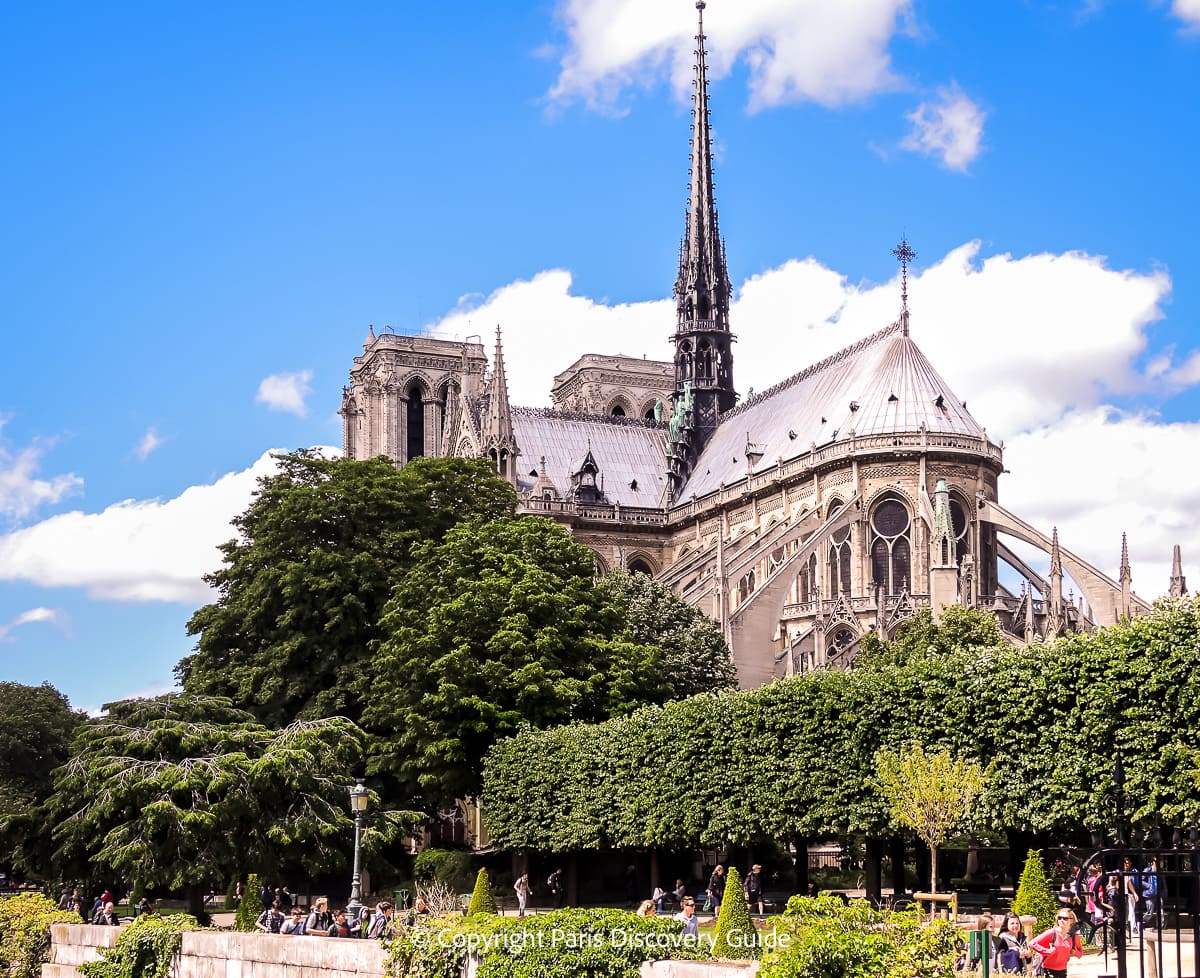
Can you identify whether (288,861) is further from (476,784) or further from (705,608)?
(705,608)

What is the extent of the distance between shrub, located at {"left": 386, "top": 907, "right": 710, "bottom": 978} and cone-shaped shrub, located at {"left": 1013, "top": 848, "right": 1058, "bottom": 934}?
8.14 metres

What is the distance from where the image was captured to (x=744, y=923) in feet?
78.7

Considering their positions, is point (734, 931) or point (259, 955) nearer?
point (734, 931)

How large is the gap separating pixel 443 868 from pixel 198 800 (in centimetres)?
909

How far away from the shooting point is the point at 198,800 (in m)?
36.2

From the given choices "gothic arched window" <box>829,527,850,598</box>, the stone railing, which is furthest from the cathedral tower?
"gothic arched window" <box>829,527,850,598</box>

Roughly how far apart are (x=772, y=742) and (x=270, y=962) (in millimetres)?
13698

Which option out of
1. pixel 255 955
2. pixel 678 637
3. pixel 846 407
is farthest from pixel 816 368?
pixel 255 955

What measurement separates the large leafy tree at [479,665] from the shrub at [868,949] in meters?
28.2

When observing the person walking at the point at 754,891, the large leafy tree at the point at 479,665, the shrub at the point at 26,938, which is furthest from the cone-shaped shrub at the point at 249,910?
the large leafy tree at the point at 479,665

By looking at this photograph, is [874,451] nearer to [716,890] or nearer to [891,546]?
[891,546]

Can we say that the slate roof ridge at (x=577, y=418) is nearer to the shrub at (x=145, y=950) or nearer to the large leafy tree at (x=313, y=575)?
the large leafy tree at (x=313, y=575)

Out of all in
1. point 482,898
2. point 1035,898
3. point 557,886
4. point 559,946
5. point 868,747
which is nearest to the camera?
point 559,946

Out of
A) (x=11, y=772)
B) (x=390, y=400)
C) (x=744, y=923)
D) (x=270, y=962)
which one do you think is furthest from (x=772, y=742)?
(x=390, y=400)
